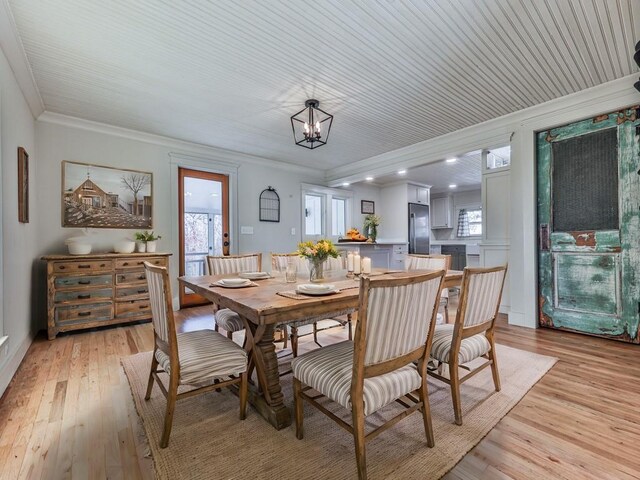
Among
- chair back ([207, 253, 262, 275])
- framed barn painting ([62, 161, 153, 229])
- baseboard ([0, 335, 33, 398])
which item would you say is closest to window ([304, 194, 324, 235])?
framed barn painting ([62, 161, 153, 229])

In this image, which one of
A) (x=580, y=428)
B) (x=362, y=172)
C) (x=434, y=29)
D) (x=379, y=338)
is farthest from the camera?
(x=362, y=172)

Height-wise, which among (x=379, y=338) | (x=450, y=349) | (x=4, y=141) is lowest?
(x=450, y=349)

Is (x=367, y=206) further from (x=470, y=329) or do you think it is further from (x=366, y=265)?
(x=470, y=329)

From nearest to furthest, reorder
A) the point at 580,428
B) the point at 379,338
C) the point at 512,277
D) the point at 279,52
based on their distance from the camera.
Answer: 1. the point at 379,338
2. the point at 580,428
3. the point at 279,52
4. the point at 512,277

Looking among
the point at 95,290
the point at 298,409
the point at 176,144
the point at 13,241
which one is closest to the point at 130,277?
the point at 95,290

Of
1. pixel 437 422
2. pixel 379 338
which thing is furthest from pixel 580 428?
pixel 379 338

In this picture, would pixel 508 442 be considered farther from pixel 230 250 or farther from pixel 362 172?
pixel 362 172

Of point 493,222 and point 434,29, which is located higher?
point 434,29

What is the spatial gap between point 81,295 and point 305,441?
3.23m

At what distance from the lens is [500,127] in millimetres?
3740

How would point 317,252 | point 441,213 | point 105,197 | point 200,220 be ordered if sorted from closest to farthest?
1. point 317,252
2. point 105,197
3. point 200,220
4. point 441,213

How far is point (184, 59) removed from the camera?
2471 mm

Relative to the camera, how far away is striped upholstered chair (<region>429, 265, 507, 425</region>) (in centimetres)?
167

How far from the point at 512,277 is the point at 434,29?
293 centimetres
